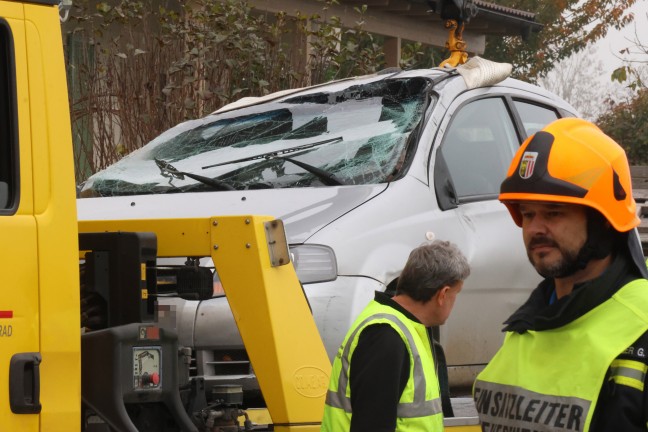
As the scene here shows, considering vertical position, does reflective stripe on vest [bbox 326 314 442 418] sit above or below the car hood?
below

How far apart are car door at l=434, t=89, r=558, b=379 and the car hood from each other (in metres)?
0.58

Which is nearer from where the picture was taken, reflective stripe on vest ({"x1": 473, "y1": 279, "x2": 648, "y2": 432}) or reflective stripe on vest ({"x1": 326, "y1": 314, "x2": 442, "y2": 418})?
reflective stripe on vest ({"x1": 473, "y1": 279, "x2": 648, "y2": 432})

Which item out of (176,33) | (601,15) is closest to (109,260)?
(176,33)

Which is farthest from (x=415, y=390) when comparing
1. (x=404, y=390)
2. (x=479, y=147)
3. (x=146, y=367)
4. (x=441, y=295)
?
(x=479, y=147)

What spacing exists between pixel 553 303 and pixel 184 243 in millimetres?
1935

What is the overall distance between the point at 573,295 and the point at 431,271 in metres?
1.68

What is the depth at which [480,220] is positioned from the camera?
609cm

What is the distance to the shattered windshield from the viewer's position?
5.80 m

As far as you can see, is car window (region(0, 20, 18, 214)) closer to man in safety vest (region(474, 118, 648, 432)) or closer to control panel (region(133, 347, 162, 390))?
control panel (region(133, 347, 162, 390))

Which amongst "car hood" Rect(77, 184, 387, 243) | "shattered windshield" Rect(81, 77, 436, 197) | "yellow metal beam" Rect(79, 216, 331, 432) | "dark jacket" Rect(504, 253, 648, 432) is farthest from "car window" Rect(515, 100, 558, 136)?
"dark jacket" Rect(504, 253, 648, 432)

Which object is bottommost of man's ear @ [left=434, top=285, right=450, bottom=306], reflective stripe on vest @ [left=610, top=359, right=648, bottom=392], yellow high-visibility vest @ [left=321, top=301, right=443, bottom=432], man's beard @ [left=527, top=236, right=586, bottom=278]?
yellow high-visibility vest @ [left=321, top=301, right=443, bottom=432]

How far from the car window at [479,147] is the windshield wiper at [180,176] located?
112cm

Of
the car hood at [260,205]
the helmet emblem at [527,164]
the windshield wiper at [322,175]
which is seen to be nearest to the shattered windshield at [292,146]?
the windshield wiper at [322,175]

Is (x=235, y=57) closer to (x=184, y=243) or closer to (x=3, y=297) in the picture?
(x=184, y=243)
